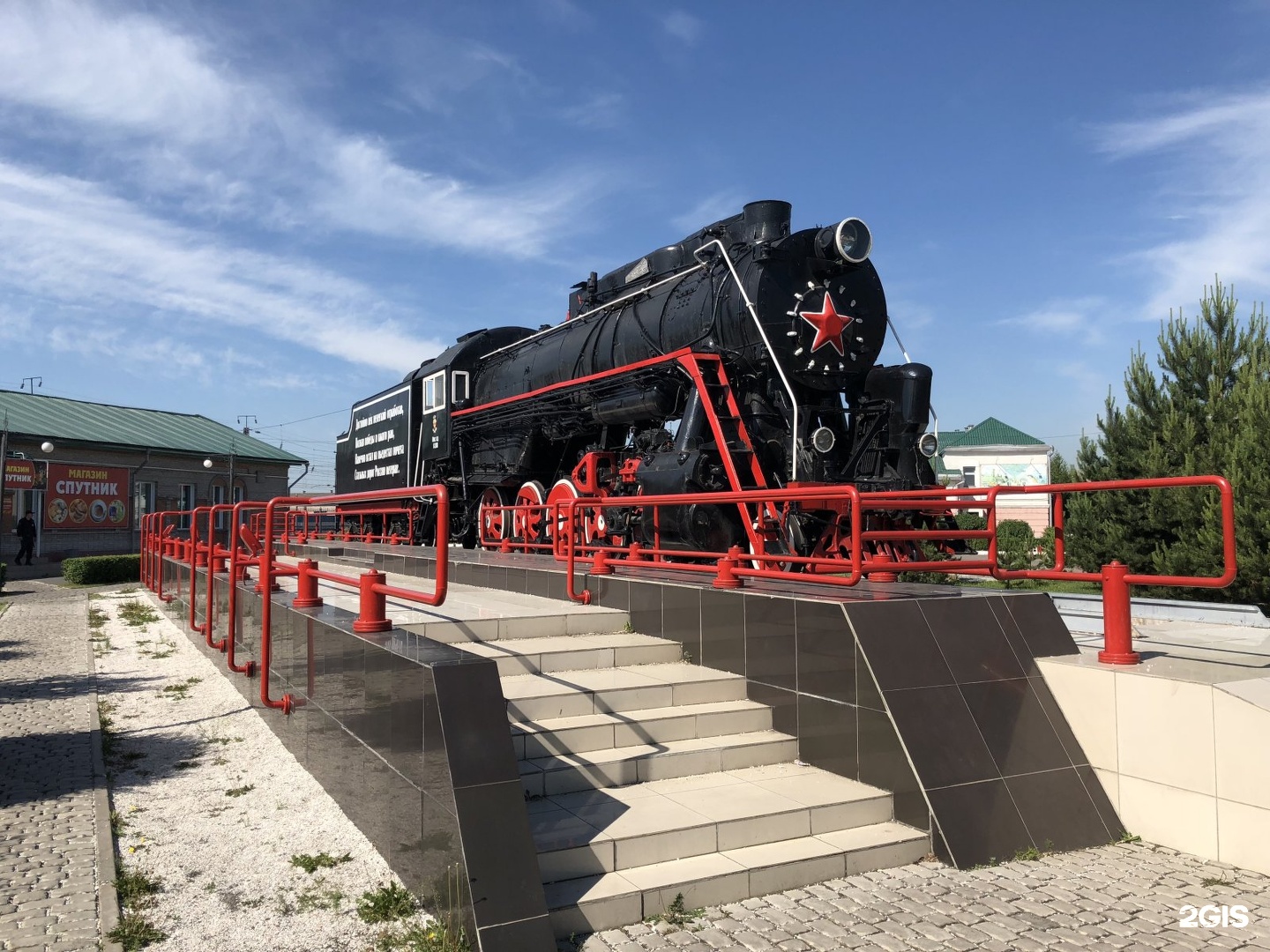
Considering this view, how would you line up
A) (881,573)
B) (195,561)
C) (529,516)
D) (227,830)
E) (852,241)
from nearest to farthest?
1. (227,830)
2. (881,573)
3. (852,241)
4. (195,561)
5. (529,516)

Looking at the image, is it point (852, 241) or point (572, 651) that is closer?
point (572, 651)

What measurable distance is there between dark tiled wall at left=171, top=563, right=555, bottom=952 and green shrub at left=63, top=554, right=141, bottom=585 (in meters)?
19.8

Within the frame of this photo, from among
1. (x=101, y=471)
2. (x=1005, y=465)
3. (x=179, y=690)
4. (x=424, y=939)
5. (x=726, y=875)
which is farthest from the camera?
(x=1005, y=465)

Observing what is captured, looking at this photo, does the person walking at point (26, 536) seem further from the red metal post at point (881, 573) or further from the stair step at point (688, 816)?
the stair step at point (688, 816)

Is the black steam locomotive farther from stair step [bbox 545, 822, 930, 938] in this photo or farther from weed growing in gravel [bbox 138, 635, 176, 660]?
weed growing in gravel [bbox 138, 635, 176, 660]

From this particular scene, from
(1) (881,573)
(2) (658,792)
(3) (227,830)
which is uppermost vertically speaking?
(1) (881,573)

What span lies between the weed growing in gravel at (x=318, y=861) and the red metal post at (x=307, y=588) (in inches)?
73.5

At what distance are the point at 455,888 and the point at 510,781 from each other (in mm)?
421

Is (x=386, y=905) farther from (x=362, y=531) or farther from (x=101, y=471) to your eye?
(x=101, y=471)

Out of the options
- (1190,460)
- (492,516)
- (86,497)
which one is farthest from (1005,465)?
(86,497)

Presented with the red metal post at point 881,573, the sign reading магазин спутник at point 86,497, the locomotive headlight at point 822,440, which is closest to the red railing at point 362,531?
the locomotive headlight at point 822,440

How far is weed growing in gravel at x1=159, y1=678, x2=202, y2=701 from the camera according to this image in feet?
26.1

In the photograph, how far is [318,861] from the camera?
166 inches

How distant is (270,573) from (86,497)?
28.0m
